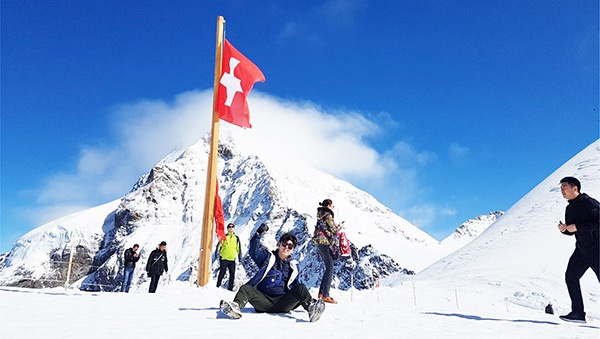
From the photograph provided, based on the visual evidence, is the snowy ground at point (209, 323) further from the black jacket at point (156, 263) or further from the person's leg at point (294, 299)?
the black jacket at point (156, 263)

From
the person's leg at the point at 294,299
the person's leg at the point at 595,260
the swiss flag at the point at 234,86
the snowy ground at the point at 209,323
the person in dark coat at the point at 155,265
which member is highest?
the swiss flag at the point at 234,86

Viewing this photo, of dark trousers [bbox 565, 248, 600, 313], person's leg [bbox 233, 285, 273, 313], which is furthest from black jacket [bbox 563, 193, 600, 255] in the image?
person's leg [bbox 233, 285, 273, 313]

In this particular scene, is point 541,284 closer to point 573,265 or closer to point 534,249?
point 534,249

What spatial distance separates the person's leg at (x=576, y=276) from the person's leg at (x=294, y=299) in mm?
4119

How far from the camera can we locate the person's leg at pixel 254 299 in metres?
6.05

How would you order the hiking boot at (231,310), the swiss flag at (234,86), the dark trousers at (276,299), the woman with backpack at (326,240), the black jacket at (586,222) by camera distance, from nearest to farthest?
the hiking boot at (231,310) → the dark trousers at (276,299) → the black jacket at (586,222) → the woman with backpack at (326,240) → the swiss flag at (234,86)

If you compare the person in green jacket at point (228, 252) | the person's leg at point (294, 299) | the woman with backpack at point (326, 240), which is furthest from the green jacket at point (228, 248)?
the person's leg at point (294, 299)

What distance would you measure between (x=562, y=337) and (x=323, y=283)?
13.8 feet

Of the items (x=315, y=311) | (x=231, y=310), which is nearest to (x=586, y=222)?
(x=315, y=311)

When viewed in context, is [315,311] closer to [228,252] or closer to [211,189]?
[211,189]

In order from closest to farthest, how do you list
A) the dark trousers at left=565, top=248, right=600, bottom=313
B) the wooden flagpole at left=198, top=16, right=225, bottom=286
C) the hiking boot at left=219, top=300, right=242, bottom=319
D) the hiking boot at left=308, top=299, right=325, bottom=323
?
the hiking boot at left=219, top=300, right=242, bottom=319 < the hiking boot at left=308, top=299, right=325, bottom=323 < the dark trousers at left=565, top=248, right=600, bottom=313 < the wooden flagpole at left=198, top=16, right=225, bottom=286

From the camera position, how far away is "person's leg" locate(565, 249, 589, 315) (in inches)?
264

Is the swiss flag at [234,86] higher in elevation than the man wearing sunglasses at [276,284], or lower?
higher

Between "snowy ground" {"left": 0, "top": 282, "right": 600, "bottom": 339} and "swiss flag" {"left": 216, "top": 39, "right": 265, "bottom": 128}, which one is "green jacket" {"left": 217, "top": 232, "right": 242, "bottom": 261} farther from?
"snowy ground" {"left": 0, "top": 282, "right": 600, "bottom": 339}
